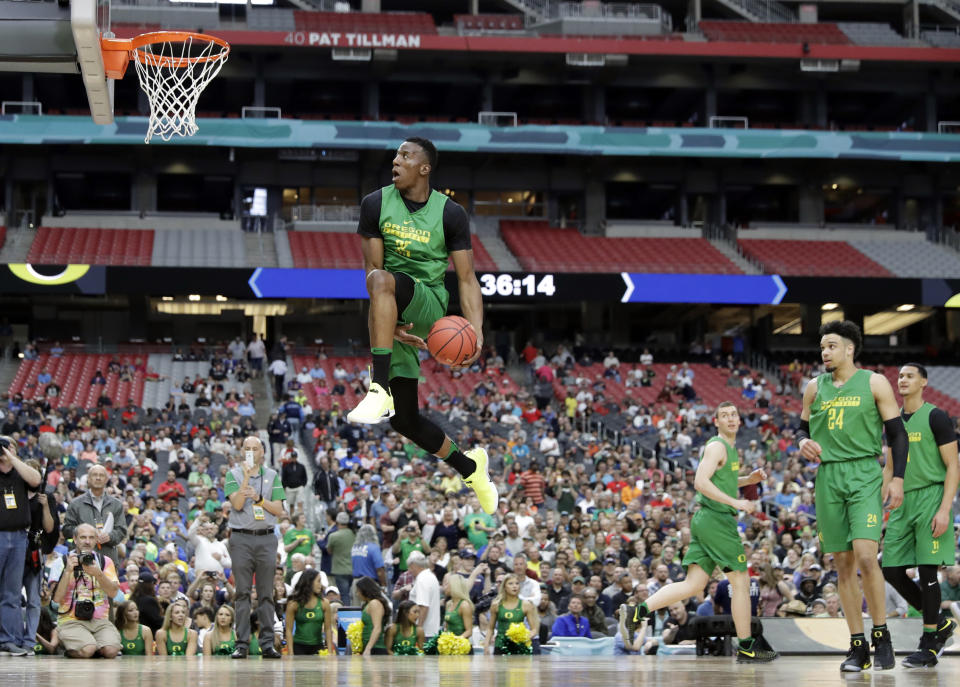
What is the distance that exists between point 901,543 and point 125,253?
104ft

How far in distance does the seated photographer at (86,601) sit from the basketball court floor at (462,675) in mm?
2660

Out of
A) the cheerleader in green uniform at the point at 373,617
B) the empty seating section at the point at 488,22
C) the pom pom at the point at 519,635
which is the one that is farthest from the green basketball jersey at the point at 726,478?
the empty seating section at the point at 488,22

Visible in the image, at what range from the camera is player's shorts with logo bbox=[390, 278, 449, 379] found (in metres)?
8.09

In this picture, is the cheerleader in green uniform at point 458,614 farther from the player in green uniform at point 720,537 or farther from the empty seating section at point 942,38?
the empty seating section at point 942,38

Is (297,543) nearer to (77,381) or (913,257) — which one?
(77,381)

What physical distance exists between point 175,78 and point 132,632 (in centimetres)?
526

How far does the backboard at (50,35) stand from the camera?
318 inches

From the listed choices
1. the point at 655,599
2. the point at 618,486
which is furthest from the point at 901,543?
the point at 618,486

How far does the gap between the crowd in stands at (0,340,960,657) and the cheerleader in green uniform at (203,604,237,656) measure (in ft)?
0.07

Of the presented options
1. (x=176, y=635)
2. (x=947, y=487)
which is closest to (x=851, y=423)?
(x=947, y=487)

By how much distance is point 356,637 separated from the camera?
541 inches

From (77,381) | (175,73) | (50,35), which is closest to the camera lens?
(50,35)

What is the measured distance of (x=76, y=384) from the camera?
31.2m

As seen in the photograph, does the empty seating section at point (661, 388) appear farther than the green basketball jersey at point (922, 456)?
Yes
